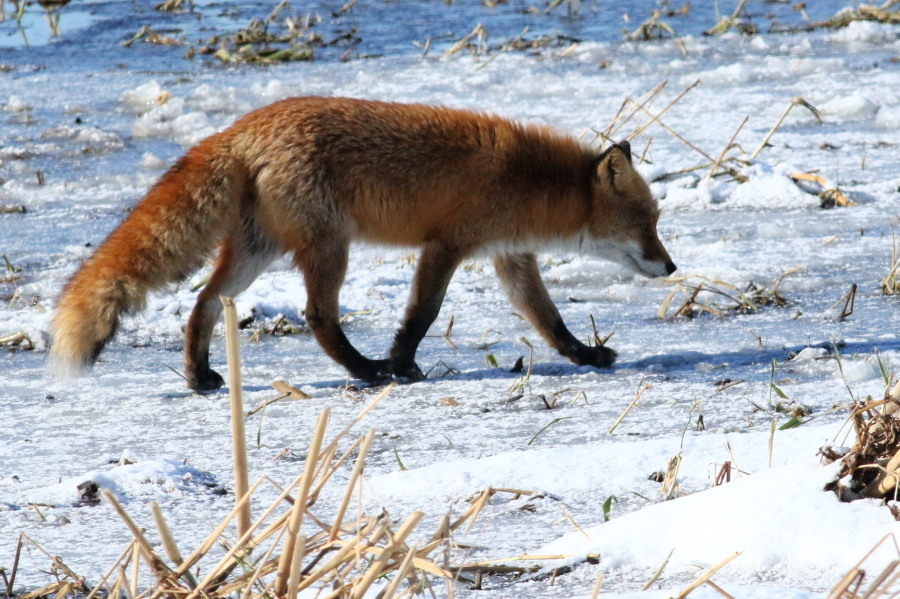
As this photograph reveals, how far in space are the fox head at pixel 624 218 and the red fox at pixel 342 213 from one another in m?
0.01

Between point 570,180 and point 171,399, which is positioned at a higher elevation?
point 570,180

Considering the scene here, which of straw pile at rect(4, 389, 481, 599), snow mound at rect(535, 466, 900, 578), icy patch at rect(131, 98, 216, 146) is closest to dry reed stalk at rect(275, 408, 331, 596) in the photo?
straw pile at rect(4, 389, 481, 599)

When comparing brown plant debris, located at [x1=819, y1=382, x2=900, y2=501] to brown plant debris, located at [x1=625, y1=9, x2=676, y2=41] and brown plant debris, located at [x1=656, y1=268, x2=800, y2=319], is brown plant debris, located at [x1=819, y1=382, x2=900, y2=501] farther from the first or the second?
brown plant debris, located at [x1=625, y1=9, x2=676, y2=41]

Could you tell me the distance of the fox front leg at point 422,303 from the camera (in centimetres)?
471

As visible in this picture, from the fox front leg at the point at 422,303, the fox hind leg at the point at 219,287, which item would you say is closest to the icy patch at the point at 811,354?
Answer: the fox front leg at the point at 422,303

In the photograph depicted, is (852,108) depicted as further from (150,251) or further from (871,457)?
(871,457)

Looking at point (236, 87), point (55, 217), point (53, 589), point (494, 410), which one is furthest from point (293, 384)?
point (236, 87)

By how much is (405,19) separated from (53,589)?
1205 cm

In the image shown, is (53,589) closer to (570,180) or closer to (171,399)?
(171,399)

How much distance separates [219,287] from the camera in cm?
481

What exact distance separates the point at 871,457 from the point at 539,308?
2.72 m

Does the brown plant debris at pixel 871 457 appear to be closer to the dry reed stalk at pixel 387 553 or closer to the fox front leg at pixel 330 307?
the dry reed stalk at pixel 387 553

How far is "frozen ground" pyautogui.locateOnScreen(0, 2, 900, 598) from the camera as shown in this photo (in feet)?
8.48

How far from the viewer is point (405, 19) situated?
45.0 feet
